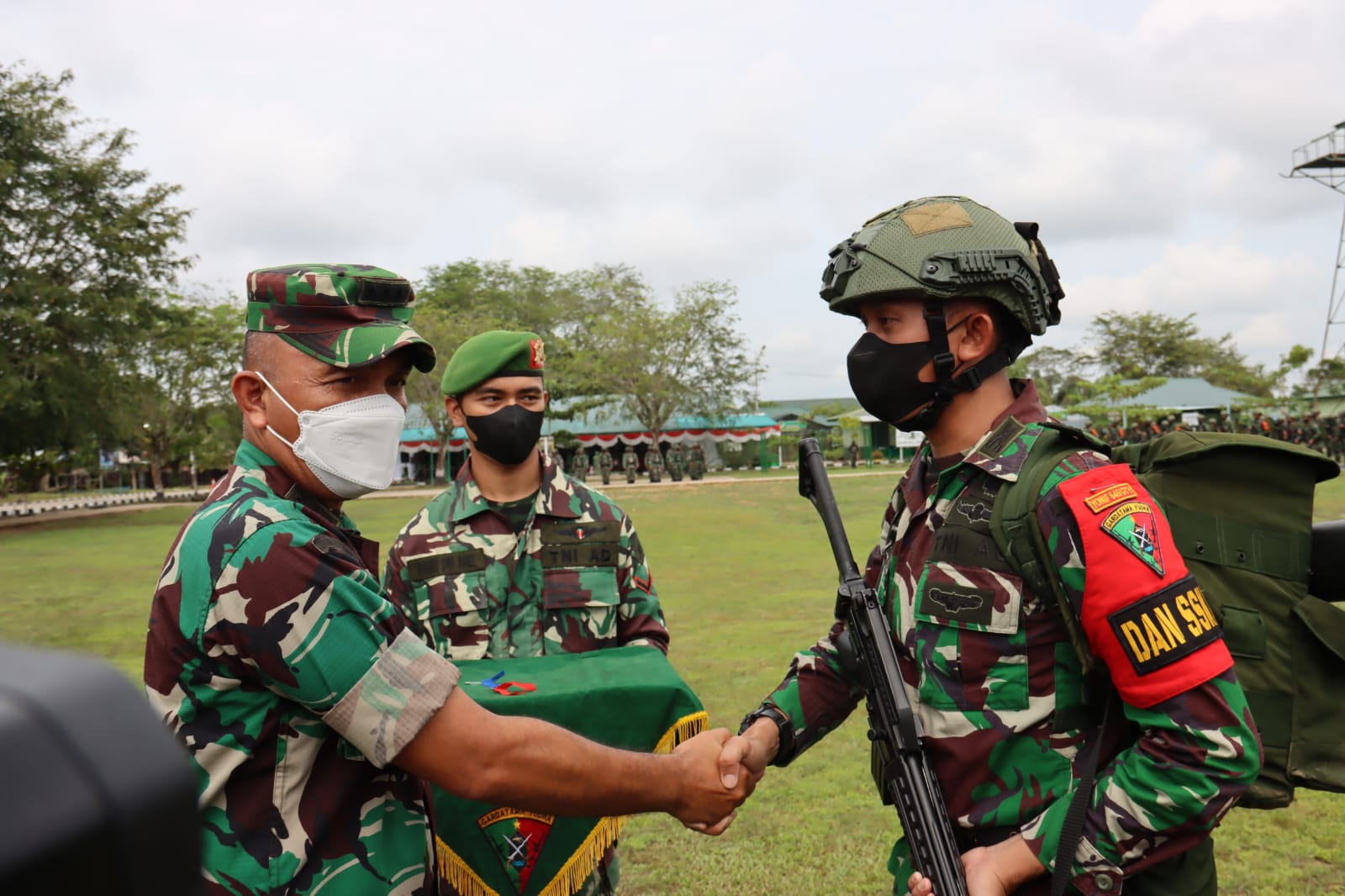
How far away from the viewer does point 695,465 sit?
41.4 m

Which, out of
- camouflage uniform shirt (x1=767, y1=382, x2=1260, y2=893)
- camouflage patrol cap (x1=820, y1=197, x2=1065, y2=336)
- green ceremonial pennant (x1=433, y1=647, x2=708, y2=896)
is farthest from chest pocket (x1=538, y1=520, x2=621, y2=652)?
camouflage patrol cap (x1=820, y1=197, x2=1065, y2=336)

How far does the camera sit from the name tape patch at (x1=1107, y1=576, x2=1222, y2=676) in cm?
177

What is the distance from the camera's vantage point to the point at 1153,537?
1.83m

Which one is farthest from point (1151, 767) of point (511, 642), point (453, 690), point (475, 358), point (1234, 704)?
point (475, 358)

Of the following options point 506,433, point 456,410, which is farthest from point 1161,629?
point 456,410

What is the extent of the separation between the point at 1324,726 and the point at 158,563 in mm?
17841

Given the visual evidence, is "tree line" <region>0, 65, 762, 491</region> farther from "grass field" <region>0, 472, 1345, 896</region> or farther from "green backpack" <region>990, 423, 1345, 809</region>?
"green backpack" <region>990, 423, 1345, 809</region>

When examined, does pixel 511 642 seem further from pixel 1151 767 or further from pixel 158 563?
pixel 158 563

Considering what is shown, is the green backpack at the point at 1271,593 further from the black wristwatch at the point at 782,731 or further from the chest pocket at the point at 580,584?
the chest pocket at the point at 580,584

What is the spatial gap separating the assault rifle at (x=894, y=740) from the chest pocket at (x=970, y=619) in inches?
3.2

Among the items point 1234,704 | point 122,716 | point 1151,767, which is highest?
point 122,716

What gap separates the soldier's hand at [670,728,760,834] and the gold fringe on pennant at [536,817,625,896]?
15.3 inches

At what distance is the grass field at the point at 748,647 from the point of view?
4129 mm

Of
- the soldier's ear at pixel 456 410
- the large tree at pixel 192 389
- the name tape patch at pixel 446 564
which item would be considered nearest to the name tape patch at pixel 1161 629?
the name tape patch at pixel 446 564
